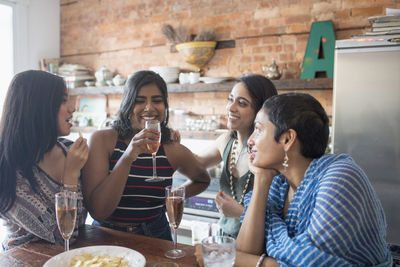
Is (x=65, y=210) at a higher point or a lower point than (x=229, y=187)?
higher

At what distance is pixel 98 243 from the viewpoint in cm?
141

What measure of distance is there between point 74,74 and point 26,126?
3.42 meters

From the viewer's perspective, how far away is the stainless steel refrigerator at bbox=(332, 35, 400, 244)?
2.53 metres

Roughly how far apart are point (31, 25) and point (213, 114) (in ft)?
8.71

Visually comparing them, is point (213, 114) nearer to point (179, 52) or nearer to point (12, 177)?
point (179, 52)

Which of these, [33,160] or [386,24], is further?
[386,24]

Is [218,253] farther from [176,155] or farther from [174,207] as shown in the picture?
[176,155]

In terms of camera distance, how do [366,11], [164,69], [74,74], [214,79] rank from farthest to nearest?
[74,74], [164,69], [214,79], [366,11]

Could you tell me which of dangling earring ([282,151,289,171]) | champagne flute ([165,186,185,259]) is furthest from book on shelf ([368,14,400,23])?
champagne flute ([165,186,185,259])

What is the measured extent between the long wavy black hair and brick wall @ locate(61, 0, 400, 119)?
8.45ft

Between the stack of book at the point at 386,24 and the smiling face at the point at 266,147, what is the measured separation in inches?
69.6

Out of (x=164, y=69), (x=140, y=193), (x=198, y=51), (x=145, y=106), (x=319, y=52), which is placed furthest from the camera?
(x=164, y=69)

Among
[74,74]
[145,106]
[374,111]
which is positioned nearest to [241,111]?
[145,106]

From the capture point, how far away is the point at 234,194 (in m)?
1.94
